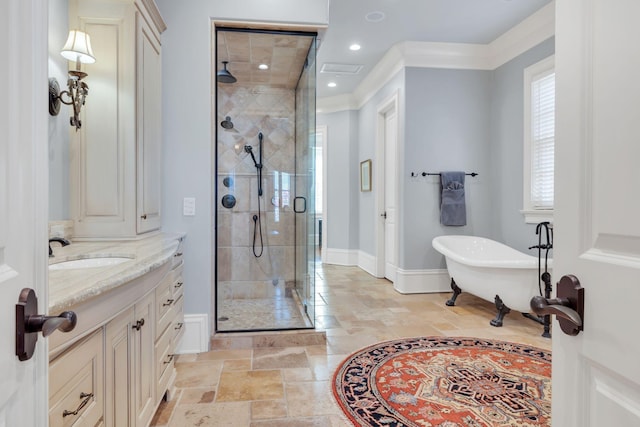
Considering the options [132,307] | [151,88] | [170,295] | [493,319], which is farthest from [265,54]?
[493,319]

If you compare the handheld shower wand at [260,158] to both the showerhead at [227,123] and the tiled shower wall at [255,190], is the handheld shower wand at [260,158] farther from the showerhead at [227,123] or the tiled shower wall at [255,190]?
the showerhead at [227,123]

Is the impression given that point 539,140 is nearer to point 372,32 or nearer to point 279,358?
point 372,32

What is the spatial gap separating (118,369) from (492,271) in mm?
3196

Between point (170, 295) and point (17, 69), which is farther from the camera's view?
point (170, 295)

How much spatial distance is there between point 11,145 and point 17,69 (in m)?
0.11

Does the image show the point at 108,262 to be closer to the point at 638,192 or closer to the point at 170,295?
the point at 170,295

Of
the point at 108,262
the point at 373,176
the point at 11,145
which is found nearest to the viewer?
the point at 11,145

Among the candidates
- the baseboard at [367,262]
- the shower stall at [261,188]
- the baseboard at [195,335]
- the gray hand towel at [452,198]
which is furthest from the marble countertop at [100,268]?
the baseboard at [367,262]

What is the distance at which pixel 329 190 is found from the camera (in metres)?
6.98

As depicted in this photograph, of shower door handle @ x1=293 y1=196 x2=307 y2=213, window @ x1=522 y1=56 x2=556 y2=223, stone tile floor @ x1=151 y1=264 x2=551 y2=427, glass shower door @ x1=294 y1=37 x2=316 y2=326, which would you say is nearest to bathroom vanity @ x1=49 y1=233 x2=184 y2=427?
stone tile floor @ x1=151 y1=264 x2=551 y2=427

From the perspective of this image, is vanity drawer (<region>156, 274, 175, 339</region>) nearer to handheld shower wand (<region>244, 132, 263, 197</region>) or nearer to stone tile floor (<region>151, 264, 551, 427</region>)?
stone tile floor (<region>151, 264, 551, 427</region>)

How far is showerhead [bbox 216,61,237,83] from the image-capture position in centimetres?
397

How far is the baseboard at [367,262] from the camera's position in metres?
5.99

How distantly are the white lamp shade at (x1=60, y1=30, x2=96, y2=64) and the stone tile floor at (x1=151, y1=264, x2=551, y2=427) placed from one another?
197cm
